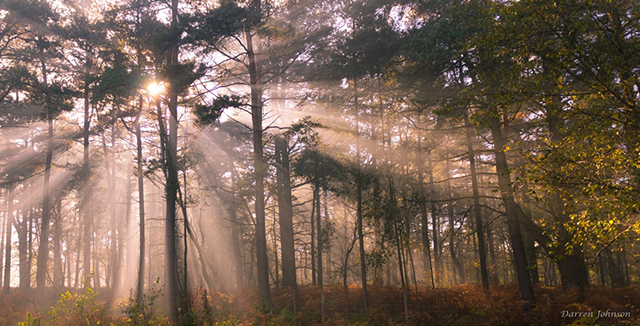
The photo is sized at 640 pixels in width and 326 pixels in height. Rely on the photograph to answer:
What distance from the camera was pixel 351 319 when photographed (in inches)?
521

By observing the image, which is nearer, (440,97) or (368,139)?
(440,97)

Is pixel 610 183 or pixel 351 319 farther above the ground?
pixel 610 183

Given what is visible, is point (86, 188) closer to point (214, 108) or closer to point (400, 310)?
point (214, 108)

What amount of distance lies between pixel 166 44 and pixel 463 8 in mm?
10609

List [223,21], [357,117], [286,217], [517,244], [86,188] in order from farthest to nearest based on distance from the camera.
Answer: [86,188] < [286,217] < [357,117] < [223,21] < [517,244]

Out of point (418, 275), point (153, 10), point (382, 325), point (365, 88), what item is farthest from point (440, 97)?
point (418, 275)

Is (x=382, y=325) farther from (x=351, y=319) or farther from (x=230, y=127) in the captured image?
(x=230, y=127)

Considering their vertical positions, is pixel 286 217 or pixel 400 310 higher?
pixel 286 217

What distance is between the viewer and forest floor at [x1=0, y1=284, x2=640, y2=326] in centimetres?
1076

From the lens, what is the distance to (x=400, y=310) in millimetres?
13469

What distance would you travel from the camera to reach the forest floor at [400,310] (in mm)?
10758

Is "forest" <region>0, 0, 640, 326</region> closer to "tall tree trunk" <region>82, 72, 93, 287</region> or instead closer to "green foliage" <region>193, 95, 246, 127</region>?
"green foliage" <region>193, 95, 246, 127</region>

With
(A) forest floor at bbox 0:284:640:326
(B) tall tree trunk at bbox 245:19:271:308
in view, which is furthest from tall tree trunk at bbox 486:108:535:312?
(B) tall tree trunk at bbox 245:19:271:308

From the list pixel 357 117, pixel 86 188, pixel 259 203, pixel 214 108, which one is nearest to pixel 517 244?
pixel 357 117
